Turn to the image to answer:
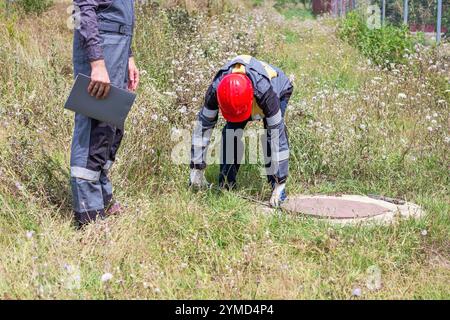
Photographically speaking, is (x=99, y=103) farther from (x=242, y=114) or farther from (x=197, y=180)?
(x=197, y=180)

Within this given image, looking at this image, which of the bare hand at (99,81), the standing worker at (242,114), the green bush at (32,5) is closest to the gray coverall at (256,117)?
the standing worker at (242,114)

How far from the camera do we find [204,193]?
155 inches

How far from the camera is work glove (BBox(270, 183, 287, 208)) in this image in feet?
13.4

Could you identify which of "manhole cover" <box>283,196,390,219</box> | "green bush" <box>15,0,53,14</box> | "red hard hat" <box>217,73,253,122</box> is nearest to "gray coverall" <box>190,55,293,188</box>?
"red hard hat" <box>217,73,253,122</box>

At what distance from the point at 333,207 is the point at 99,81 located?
1784mm

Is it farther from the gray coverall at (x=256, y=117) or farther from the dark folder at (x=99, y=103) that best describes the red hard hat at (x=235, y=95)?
the dark folder at (x=99, y=103)

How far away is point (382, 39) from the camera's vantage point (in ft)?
28.4

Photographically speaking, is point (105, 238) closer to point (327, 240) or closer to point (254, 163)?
point (327, 240)

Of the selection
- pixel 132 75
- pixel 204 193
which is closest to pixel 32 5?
pixel 132 75

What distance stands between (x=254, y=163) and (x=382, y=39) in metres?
4.75

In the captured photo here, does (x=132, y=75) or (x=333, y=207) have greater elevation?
(x=132, y=75)

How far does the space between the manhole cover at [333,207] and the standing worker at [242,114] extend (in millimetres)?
137

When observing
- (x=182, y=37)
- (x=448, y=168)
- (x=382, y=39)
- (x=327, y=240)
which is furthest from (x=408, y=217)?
(x=382, y=39)
